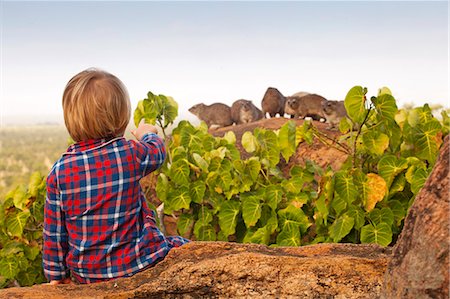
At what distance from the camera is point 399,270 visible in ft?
6.11

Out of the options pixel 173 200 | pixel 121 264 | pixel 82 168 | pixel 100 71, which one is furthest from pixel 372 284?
pixel 173 200

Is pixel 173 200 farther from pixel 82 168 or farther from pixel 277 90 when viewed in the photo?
pixel 277 90

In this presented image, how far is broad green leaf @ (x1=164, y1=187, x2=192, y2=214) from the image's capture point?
3.96 m

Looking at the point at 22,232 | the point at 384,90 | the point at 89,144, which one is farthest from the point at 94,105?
the point at 384,90

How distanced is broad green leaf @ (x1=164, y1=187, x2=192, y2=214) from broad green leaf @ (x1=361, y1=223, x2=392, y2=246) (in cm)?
123

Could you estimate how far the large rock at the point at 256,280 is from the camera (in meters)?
2.18

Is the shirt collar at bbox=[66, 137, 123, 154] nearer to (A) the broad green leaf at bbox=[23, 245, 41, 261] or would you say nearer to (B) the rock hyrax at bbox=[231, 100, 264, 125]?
(A) the broad green leaf at bbox=[23, 245, 41, 261]

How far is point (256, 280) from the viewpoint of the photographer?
7.25ft

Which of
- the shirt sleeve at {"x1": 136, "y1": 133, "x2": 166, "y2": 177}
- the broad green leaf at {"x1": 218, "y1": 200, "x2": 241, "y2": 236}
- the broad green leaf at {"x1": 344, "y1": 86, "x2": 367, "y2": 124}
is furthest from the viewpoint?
the broad green leaf at {"x1": 218, "y1": 200, "x2": 241, "y2": 236}

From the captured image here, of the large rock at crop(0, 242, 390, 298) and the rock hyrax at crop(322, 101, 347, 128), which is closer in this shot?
the large rock at crop(0, 242, 390, 298)

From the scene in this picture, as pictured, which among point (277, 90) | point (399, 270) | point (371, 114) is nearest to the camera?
point (399, 270)

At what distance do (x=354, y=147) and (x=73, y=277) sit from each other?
2.13 metres

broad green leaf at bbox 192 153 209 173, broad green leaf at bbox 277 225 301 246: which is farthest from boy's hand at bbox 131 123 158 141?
broad green leaf at bbox 277 225 301 246

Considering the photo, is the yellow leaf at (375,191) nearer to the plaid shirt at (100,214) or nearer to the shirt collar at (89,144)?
A: the plaid shirt at (100,214)
